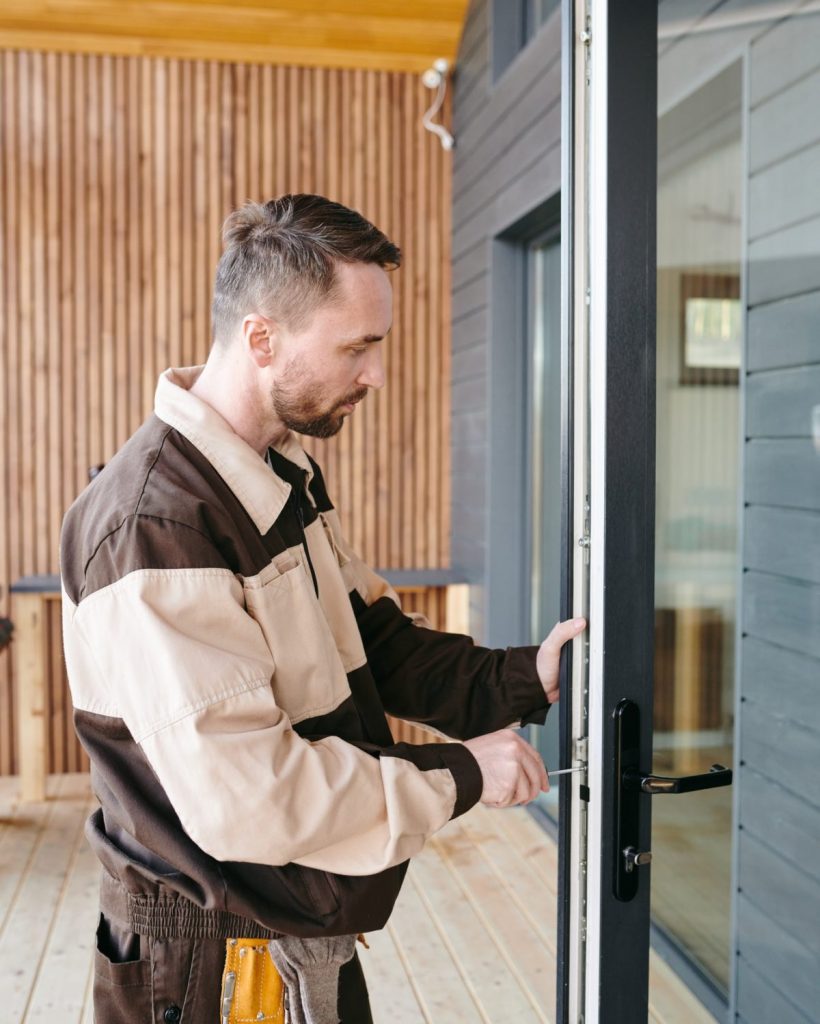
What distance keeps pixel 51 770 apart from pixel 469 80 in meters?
3.79

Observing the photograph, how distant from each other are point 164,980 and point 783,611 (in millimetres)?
1221

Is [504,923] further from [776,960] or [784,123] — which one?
[784,123]

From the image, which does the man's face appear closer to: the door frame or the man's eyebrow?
the man's eyebrow

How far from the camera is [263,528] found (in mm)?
1529

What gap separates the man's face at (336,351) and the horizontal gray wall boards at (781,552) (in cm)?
79

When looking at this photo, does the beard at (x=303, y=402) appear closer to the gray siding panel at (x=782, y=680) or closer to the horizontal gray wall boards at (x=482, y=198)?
the gray siding panel at (x=782, y=680)

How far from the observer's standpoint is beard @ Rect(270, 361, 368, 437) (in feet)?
5.18

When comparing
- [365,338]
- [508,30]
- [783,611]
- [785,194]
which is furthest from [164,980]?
[508,30]

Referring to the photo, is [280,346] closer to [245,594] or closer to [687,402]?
[245,594]

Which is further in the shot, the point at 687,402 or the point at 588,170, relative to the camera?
the point at 687,402

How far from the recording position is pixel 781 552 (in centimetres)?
197

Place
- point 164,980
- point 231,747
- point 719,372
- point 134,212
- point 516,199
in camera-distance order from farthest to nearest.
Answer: point 134,212
point 516,199
point 719,372
point 164,980
point 231,747

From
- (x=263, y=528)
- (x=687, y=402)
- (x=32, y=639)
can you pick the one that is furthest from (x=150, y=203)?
(x=263, y=528)

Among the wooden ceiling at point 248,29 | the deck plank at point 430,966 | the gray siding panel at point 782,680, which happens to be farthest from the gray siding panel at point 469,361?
the gray siding panel at point 782,680
